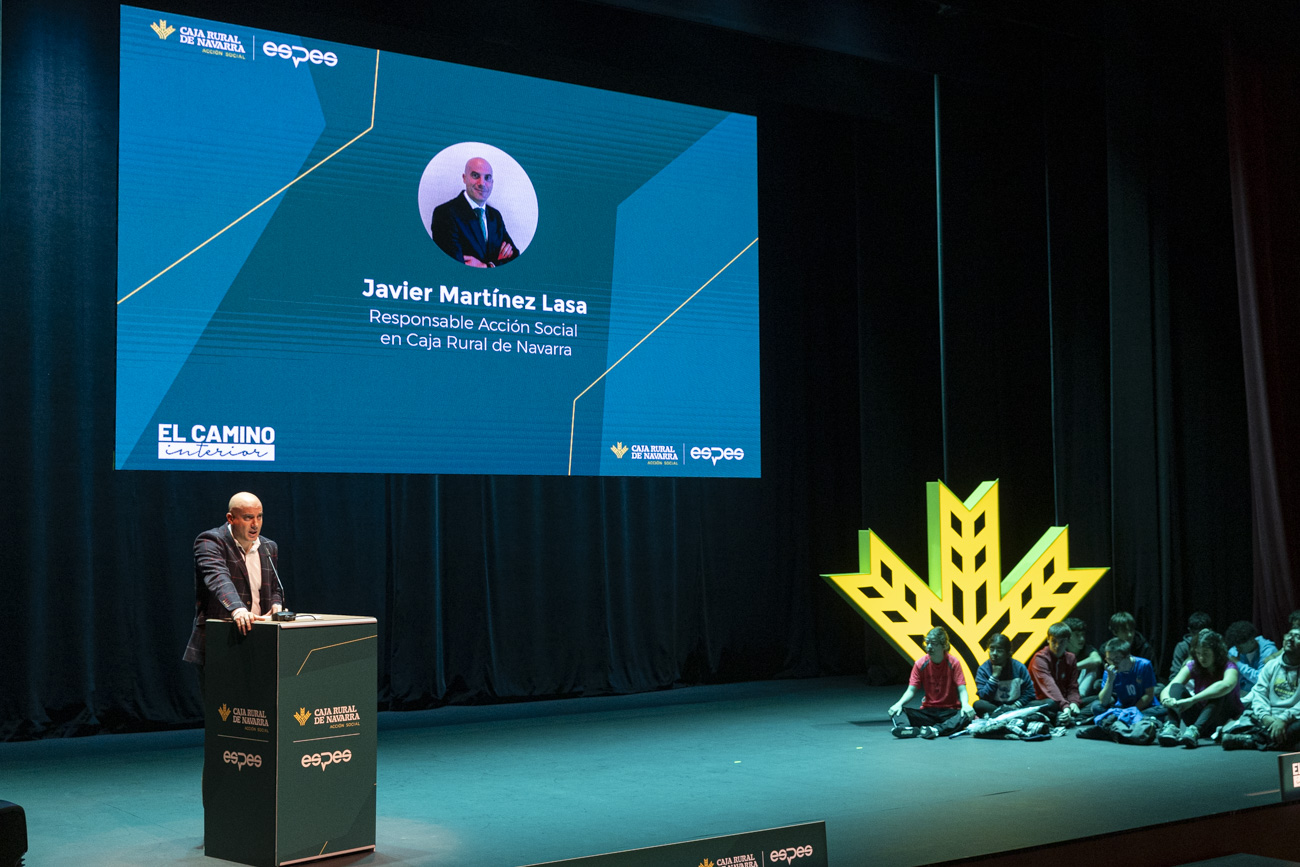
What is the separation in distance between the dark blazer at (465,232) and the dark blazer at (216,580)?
2738 mm

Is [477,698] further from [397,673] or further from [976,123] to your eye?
[976,123]

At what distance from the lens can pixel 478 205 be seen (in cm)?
667

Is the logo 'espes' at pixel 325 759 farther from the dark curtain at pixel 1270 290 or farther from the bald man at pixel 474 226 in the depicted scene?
the dark curtain at pixel 1270 290

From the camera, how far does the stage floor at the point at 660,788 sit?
4031 mm

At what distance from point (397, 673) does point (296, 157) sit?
3.07 m

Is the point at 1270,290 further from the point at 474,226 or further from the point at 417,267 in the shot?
the point at 417,267

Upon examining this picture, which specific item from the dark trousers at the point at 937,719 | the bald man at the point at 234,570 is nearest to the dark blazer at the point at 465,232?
the bald man at the point at 234,570

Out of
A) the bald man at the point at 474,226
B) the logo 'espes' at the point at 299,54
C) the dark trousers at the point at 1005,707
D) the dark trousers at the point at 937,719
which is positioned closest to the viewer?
the logo 'espes' at the point at 299,54

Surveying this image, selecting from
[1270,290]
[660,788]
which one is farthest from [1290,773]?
[1270,290]

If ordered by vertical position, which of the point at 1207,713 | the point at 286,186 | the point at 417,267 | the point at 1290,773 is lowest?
the point at 1207,713

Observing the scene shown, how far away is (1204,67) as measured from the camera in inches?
350

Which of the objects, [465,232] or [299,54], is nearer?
[299,54]

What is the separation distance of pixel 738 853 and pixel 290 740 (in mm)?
1413

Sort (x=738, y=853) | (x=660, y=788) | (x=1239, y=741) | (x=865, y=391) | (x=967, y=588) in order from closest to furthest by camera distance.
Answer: (x=738, y=853), (x=660, y=788), (x=1239, y=741), (x=967, y=588), (x=865, y=391)
